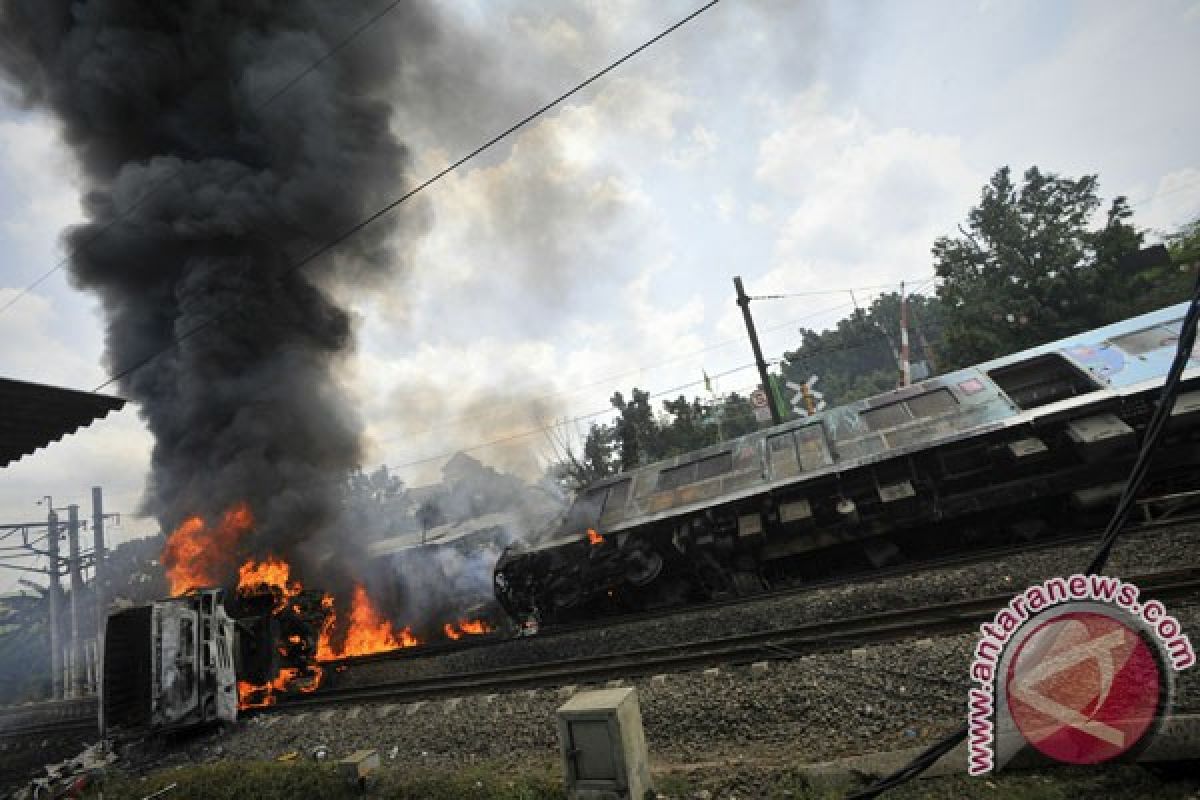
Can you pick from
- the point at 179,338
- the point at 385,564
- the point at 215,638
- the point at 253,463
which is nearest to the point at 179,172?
the point at 179,338

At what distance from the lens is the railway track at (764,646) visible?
5.45 meters

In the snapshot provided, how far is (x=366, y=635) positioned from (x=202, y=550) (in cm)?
497

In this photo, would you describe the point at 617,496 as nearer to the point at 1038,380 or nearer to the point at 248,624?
the point at 248,624

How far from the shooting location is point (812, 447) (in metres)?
11.0

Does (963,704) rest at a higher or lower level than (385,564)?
lower

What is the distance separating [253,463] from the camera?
47.4ft

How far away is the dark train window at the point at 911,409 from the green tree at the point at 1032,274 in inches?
446

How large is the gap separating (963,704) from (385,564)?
59.0 feet

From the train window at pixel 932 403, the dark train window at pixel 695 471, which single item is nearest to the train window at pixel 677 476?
the dark train window at pixel 695 471

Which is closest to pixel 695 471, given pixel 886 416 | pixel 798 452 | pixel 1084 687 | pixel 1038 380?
pixel 798 452

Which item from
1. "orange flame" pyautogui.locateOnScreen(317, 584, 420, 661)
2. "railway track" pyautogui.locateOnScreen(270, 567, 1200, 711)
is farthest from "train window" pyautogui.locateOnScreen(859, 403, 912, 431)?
"orange flame" pyautogui.locateOnScreen(317, 584, 420, 661)

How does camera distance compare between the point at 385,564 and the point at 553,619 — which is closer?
the point at 553,619

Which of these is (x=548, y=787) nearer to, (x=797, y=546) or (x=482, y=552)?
(x=797, y=546)

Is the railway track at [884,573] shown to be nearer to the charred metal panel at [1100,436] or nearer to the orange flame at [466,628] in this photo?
the charred metal panel at [1100,436]
